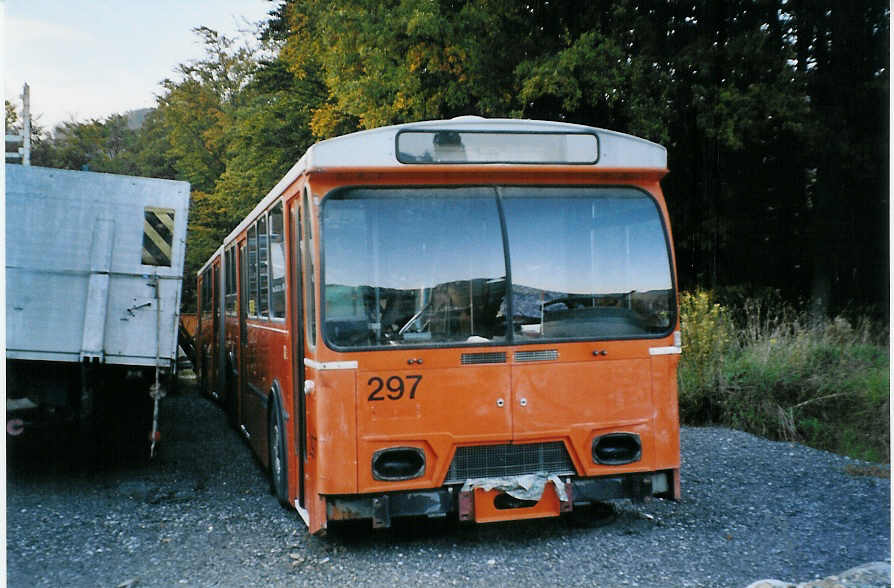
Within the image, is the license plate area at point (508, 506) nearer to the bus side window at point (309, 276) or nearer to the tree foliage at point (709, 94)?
the bus side window at point (309, 276)

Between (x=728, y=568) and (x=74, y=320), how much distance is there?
5547mm

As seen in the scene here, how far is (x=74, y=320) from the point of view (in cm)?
758

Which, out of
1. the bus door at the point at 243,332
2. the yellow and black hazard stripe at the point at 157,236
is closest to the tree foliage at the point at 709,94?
the bus door at the point at 243,332

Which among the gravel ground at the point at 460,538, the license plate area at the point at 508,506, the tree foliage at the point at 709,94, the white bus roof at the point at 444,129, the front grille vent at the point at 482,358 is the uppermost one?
the tree foliage at the point at 709,94

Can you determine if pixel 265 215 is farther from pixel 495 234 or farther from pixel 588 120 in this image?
pixel 588 120

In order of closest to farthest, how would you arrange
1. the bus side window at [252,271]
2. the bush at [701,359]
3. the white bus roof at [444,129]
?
the white bus roof at [444,129], the bus side window at [252,271], the bush at [701,359]

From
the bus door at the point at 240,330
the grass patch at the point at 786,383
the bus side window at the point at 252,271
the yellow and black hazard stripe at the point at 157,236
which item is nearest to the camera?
the yellow and black hazard stripe at the point at 157,236

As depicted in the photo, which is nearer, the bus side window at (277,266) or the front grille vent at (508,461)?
the front grille vent at (508,461)

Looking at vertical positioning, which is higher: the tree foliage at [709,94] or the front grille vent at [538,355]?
the tree foliage at [709,94]

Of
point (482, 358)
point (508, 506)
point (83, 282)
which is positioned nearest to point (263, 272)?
point (83, 282)

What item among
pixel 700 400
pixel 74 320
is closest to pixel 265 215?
pixel 74 320

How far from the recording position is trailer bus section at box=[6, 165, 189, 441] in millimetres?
7504

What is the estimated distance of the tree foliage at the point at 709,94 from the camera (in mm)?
15914

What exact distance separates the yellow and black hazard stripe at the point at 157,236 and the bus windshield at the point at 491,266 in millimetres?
3019
